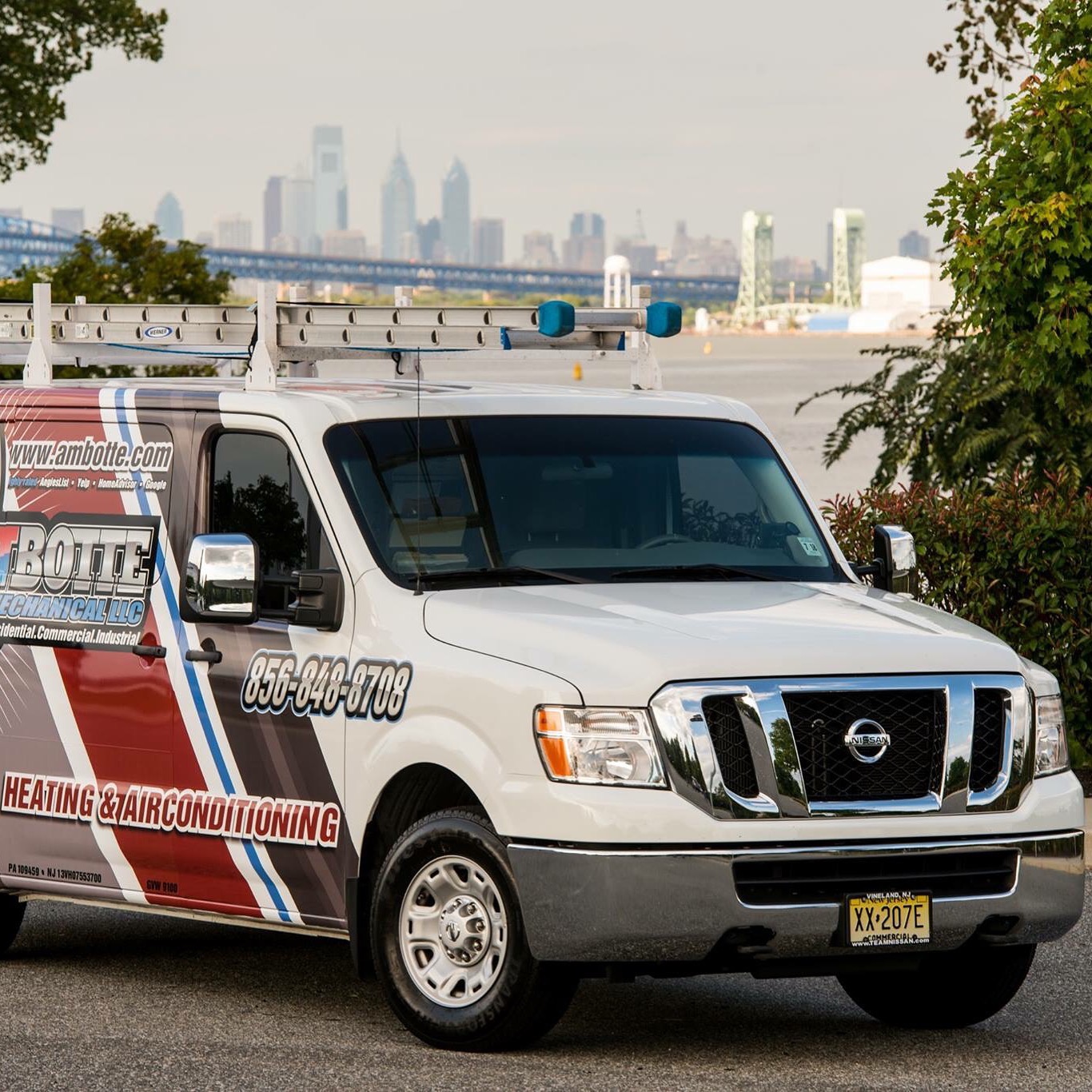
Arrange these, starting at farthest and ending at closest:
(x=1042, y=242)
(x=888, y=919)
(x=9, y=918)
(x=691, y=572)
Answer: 1. (x=1042, y=242)
2. (x=9, y=918)
3. (x=691, y=572)
4. (x=888, y=919)

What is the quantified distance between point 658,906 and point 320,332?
2.67 m

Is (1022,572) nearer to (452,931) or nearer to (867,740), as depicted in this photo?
(867,740)

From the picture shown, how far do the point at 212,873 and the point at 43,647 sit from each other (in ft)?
3.68

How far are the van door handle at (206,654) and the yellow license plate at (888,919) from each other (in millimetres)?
2256

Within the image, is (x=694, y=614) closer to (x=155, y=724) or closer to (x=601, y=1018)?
(x=601, y=1018)

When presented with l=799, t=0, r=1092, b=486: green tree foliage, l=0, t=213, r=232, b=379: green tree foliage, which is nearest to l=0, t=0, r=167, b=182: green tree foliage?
l=0, t=213, r=232, b=379: green tree foliage

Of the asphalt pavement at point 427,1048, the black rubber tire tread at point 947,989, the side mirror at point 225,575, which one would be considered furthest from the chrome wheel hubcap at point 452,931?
the black rubber tire tread at point 947,989

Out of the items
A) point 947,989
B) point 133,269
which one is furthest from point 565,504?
point 133,269

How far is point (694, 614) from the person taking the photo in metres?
6.84

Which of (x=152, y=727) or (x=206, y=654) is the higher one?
(x=206, y=654)

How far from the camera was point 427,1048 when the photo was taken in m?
6.91

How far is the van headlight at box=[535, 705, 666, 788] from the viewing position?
639 centimetres

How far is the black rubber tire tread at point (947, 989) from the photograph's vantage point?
7262 millimetres

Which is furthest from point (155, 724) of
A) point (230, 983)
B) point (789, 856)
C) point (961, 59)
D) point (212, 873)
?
point (961, 59)
